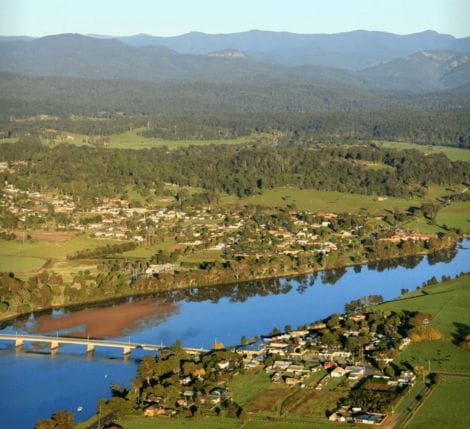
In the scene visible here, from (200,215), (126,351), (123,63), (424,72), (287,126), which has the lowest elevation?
(200,215)

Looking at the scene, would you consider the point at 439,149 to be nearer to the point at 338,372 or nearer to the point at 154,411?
the point at 338,372

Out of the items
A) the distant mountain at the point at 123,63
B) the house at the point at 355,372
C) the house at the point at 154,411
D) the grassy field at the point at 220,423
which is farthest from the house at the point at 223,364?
the distant mountain at the point at 123,63

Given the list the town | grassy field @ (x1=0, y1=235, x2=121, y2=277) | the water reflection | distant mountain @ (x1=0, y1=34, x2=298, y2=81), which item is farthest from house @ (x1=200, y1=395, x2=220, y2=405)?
distant mountain @ (x1=0, y1=34, x2=298, y2=81)

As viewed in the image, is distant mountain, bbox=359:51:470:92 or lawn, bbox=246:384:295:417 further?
distant mountain, bbox=359:51:470:92

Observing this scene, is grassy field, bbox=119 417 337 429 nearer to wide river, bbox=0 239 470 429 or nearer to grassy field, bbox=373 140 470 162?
wide river, bbox=0 239 470 429

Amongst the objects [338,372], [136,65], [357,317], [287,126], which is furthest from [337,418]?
[136,65]

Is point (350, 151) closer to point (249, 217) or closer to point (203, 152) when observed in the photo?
point (203, 152)
